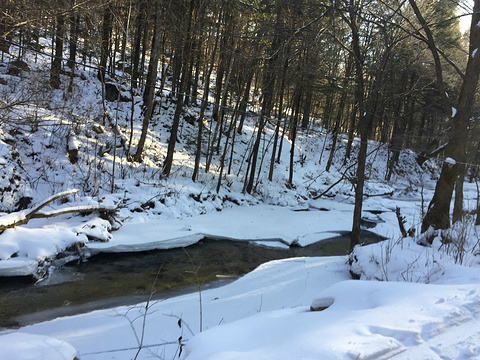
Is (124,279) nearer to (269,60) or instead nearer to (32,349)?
(32,349)

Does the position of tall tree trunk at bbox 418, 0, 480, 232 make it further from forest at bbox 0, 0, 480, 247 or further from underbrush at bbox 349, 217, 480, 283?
underbrush at bbox 349, 217, 480, 283

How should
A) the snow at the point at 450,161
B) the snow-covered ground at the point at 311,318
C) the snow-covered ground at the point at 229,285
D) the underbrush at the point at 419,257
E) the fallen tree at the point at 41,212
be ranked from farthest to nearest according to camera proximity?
the snow at the point at 450,161 < the fallen tree at the point at 41,212 < the underbrush at the point at 419,257 < the snow-covered ground at the point at 229,285 < the snow-covered ground at the point at 311,318

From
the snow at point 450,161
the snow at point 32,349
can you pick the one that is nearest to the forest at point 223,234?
the snow at point 32,349

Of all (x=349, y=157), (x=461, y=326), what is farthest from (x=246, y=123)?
(x=461, y=326)

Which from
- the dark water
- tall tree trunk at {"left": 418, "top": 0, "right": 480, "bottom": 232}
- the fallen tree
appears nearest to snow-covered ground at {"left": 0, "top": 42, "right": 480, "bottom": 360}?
the fallen tree

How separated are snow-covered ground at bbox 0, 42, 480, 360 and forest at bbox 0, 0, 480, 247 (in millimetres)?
663

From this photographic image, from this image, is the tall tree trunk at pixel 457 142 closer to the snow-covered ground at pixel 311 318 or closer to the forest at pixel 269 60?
the forest at pixel 269 60

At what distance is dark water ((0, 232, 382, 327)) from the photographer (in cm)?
495

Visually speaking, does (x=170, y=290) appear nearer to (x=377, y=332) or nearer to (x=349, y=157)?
(x=377, y=332)

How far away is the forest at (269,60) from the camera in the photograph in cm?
641

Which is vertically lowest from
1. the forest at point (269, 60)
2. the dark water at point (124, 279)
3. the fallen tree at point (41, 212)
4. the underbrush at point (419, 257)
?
the dark water at point (124, 279)

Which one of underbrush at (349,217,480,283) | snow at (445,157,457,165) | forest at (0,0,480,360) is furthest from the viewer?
snow at (445,157,457,165)

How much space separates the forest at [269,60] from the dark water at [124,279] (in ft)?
10.7

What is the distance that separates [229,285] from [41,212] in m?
4.90
